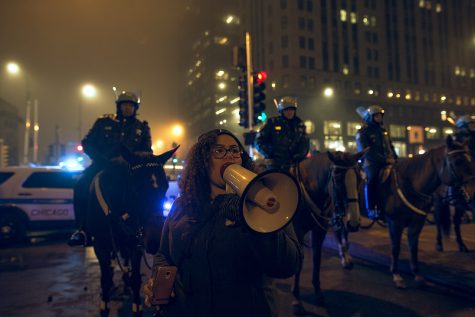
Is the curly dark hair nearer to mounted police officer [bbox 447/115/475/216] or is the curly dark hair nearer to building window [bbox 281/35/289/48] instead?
mounted police officer [bbox 447/115/475/216]

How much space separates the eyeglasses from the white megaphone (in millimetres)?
370

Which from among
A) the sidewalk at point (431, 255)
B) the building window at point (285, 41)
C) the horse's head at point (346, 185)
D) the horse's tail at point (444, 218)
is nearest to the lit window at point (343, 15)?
the building window at point (285, 41)

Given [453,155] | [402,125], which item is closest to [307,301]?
[453,155]

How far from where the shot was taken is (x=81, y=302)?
5.29 m

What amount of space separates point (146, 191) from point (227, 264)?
2.01 m

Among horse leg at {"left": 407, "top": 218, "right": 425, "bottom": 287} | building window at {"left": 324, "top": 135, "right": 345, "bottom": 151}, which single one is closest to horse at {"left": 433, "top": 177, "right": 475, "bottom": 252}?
horse leg at {"left": 407, "top": 218, "right": 425, "bottom": 287}

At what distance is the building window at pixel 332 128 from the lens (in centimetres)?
6512

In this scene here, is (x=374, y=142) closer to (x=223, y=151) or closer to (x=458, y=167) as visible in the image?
(x=458, y=167)

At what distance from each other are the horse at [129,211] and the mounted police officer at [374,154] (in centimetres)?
431

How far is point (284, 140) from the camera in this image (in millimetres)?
5938

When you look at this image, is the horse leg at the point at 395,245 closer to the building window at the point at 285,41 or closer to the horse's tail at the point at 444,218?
the horse's tail at the point at 444,218

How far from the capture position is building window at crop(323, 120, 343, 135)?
6512cm

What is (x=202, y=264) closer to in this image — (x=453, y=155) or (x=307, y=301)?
(x=307, y=301)

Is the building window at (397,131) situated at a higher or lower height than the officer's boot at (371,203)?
higher
